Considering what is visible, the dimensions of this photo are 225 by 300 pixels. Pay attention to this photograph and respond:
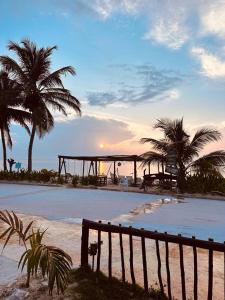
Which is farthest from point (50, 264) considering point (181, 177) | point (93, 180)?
point (93, 180)

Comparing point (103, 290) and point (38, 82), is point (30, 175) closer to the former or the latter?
point (38, 82)

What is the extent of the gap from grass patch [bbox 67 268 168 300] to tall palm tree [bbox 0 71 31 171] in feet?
70.5

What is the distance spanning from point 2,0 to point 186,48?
22.2 feet

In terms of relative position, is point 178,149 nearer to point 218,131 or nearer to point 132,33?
point 218,131

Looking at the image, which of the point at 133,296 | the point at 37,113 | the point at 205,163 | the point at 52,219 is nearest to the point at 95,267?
the point at 133,296

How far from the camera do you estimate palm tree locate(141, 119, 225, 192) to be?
60.3 ft

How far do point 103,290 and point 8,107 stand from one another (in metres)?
24.1

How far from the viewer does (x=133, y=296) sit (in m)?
4.96

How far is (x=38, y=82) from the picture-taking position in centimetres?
2627

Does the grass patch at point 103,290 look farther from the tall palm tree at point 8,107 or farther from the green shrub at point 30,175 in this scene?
the tall palm tree at point 8,107

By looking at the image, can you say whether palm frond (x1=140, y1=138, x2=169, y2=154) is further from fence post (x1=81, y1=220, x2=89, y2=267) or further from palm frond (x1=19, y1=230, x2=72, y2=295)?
palm frond (x1=19, y1=230, x2=72, y2=295)

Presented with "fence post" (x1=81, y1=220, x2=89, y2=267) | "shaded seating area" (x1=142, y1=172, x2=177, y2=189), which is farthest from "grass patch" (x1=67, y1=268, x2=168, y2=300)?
"shaded seating area" (x1=142, y1=172, x2=177, y2=189)

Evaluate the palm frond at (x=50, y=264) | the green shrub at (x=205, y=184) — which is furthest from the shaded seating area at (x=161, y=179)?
the palm frond at (x=50, y=264)

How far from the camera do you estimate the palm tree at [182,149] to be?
60.3ft
